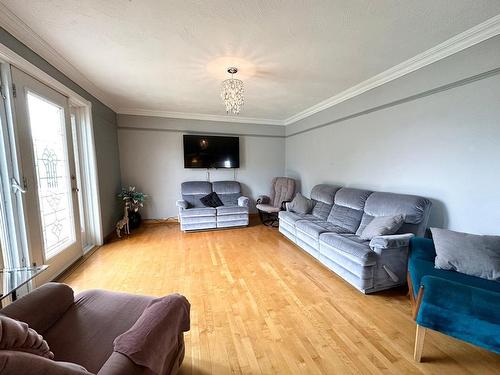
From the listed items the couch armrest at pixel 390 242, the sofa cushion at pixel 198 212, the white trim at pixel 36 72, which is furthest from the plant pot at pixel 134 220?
the couch armrest at pixel 390 242

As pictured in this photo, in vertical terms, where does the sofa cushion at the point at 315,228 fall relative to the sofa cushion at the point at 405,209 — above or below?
below

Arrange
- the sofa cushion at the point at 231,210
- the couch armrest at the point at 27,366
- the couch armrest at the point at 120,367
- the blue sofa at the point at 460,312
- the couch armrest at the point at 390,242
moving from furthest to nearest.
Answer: the sofa cushion at the point at 231,210, the couch armrest at the point at 390,242, the blue sofa at the point at 460,312, the couch armrest at the point at 120,367, the couch armrest at the point at 27,366

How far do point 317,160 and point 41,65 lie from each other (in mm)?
4176

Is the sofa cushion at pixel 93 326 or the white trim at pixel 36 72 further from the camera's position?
the white trim at pixel 36 72

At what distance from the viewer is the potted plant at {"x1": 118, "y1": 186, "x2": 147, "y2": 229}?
4258 millimetres

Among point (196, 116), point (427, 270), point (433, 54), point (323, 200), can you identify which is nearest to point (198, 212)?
point (196, 116)

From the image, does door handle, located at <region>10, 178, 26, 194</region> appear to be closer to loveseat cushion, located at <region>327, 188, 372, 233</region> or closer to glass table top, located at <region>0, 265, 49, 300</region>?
glass table top, located at <region>0, 265, 49, 300</region>

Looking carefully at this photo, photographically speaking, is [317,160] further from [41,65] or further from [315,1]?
[41,65]

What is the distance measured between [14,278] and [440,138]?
12.5 feet

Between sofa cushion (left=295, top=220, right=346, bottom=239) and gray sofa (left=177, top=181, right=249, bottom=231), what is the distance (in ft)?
5.01

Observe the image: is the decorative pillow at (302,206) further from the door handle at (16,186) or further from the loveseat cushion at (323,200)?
the door handle at (16,186)

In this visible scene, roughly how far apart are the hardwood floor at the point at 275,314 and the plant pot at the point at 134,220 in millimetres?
1013

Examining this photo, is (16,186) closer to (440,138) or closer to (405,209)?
(405,209)

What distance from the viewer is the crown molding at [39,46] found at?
1728 mm
